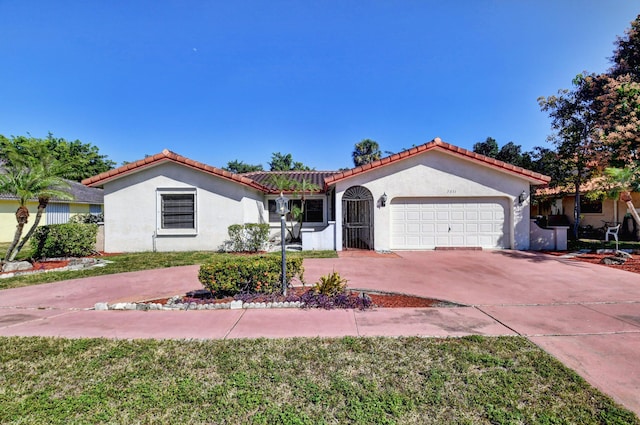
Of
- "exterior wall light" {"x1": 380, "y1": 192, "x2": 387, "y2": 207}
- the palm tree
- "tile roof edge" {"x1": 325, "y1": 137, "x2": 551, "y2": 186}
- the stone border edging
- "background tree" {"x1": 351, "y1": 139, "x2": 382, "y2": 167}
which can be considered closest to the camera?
the stone border edging

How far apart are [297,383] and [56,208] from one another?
2594 cm

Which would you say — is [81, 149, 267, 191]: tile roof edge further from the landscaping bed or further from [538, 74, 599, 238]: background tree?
[538, 74, 599, 238]: background tree

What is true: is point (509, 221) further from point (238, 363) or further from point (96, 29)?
point (96, 29)

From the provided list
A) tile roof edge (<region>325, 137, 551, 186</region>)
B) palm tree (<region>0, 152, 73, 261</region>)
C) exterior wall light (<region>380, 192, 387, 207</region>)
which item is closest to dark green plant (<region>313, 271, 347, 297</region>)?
tile roof edge (<region>325, 137, 551, 186</region>)

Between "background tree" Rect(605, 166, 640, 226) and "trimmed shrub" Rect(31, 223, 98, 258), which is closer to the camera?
"background tree" Rect(605, 166, 640, 226)

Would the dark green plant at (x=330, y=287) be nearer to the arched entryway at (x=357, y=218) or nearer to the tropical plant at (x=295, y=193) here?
the arched entryway at (x=357, y=218)

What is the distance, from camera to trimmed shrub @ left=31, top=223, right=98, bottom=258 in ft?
35.8

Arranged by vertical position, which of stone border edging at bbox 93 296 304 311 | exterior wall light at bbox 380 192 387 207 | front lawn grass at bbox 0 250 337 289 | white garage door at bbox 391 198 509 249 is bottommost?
stone border edging at bbox 93 296 304 311

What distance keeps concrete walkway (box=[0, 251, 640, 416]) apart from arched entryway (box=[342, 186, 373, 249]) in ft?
16.7

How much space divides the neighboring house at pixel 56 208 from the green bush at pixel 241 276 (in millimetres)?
10811

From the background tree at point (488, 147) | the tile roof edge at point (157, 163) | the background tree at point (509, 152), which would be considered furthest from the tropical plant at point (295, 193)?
the background tree at point (488, 147)

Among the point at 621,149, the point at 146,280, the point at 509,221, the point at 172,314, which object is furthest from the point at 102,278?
the point at 621,149

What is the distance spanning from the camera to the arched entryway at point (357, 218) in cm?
1314

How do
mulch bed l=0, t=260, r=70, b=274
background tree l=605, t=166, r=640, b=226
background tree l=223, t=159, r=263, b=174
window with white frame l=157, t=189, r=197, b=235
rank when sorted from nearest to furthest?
1. mulch bed l=0, t=260, r=70, b=274
2. background tree l=605, t=166, r=640, b=226
3. window with white frame l=157, t=189, r=197, b=235
4. background tree l=223, t=159, r=263, b=174
